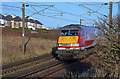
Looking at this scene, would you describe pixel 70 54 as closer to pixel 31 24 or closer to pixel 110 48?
pixel 110 48

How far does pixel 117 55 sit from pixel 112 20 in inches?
61.7

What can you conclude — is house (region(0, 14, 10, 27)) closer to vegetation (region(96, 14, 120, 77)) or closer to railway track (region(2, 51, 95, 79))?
railway track (region(2, 51, 95, 79))

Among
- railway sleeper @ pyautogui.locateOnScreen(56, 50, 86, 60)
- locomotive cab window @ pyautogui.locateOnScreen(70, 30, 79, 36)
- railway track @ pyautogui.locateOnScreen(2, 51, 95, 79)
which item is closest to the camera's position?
railway track @ pyautogui.locateOnScreen(2, 51, 95, 79)

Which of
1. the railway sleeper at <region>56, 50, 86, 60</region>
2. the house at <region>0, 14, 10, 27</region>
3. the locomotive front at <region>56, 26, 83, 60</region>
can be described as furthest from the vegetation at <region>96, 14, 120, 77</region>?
the house at <region>0, 14, 10, 27</region>

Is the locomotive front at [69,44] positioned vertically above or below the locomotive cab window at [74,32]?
below

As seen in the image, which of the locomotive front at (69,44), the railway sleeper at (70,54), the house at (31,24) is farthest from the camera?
the house at (31,24)

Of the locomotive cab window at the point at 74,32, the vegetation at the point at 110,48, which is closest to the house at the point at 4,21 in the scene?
the locomotive cab window at the point at 74,32

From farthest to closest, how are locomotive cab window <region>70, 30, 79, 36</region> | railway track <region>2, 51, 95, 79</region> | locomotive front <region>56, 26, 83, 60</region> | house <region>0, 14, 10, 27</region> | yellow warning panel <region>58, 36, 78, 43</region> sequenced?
house <region>0, 14, 10, 27</region>
locomotive cab window <region>70, 30, 79, 36</region>
yellow warning panel <region>58, 36, 78, 43</region>
locomotive front <region>56, 26, 83, 60</region>
railway track <region>2, 51, 95, 79</region>

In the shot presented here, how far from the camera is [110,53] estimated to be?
7277 mm

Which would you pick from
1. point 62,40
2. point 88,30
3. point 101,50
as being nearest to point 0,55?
point 62,40

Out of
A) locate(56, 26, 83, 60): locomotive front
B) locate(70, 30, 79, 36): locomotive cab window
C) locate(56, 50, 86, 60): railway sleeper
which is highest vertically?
locate(70, 30, 79, 36): locomotive cab window

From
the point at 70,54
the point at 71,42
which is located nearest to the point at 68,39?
the point at 71,42

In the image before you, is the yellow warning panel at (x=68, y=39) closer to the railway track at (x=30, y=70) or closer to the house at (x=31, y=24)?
the railway track at (x=30, y=70)

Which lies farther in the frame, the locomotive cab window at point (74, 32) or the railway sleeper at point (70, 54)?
the locomotive cab window at point (74, 32)
